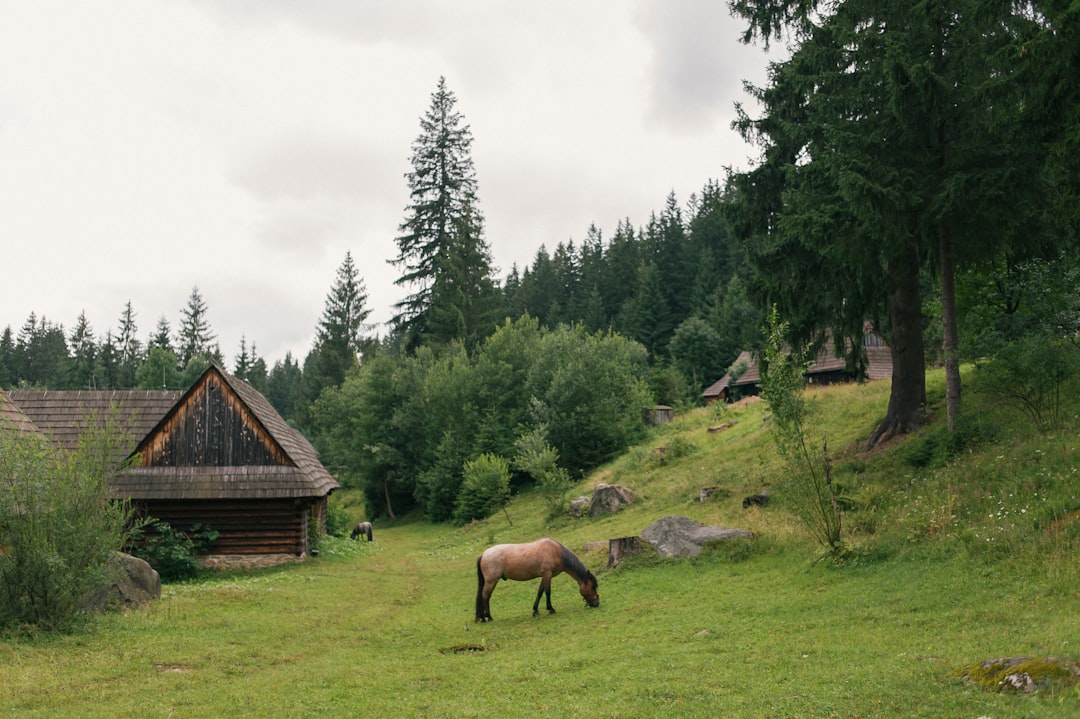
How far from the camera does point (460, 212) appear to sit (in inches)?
2152

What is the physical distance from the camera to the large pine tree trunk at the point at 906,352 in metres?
20.3

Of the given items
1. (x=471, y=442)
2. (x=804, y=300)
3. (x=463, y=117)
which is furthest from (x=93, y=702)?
(x=463, y=117)

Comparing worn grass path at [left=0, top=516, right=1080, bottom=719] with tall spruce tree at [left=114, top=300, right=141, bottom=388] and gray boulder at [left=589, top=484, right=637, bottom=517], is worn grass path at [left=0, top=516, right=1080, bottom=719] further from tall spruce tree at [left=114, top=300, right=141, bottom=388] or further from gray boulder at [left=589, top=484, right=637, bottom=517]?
tall spruce tree at [left=114, top=300, right=141, bottom=388]

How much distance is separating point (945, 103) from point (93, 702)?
20.0 metres

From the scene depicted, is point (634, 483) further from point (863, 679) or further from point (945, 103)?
point (863, 679)

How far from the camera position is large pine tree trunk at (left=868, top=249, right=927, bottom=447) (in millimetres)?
20328

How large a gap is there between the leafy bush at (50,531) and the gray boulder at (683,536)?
1163 centimetres

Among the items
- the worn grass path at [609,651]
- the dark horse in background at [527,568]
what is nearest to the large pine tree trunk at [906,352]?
the worn grass path at [609,651]

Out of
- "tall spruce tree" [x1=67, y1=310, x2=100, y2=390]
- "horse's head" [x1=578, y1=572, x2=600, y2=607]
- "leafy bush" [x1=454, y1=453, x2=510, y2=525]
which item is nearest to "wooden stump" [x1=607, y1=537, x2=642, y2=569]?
"horse's head" [x1=578, y1=572, x2=600, y2=607]

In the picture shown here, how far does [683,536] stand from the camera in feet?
56.6

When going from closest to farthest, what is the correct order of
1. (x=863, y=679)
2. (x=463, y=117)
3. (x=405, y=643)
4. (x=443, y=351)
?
(x=863, y=679) < (x=405, y=643) < (x=443, y=351) < (x=463, y=117)

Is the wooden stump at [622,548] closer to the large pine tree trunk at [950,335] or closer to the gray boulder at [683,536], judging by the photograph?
the gray boulder at [683,536]

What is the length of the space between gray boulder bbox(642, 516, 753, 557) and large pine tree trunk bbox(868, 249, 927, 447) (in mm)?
6771

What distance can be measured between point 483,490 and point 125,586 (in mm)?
21097
